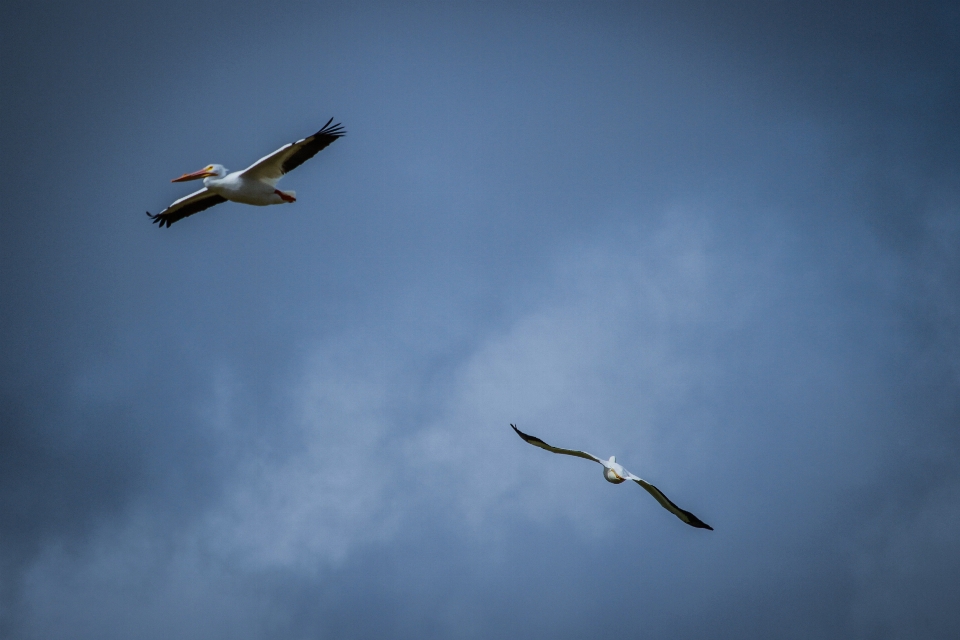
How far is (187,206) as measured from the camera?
903 inches

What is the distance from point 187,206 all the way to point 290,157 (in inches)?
149

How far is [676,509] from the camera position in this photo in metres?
20.5

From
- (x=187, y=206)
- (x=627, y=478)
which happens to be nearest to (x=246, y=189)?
(x=187, y=206)

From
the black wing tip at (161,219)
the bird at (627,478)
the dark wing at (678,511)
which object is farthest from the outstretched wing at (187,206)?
the dark wing at (678,511)

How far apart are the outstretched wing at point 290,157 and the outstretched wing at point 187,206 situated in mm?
1999

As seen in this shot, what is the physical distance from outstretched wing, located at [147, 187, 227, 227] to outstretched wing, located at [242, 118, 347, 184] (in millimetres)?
1999

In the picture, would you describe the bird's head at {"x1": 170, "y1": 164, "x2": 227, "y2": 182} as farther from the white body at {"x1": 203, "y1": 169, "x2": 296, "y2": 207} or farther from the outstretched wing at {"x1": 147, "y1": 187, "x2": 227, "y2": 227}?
the outstretched wing at {"x1": 147, "y1": 187, "x2": 227, "y2": 227}

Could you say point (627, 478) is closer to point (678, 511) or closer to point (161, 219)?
point (678, 511)

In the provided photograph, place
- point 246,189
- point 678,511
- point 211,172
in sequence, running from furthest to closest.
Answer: point 211,172
point 246,189
point 678,511

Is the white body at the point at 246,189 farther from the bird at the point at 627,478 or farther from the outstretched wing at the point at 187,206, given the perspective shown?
the bird at the point at 627,478

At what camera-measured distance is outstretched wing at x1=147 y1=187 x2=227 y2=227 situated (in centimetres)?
2255

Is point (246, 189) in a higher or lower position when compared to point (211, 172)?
lower

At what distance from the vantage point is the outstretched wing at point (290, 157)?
2045 centimetres

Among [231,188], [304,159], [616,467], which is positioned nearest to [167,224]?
[231,188]
